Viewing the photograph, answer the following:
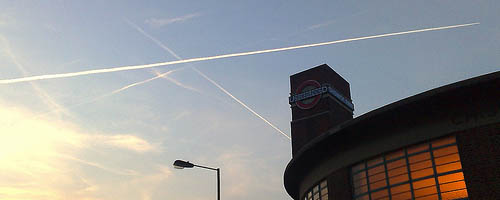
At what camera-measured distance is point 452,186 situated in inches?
882

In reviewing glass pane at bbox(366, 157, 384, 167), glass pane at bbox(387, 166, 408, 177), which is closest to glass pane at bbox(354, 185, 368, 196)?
glass pane at bbox(366, 157, 384, 167)

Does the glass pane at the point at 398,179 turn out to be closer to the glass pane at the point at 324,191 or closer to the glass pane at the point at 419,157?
the glass pane at the point at 419,157

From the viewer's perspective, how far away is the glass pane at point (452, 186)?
22.2m

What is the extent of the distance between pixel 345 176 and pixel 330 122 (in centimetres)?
4095

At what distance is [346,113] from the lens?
7406 centimetres

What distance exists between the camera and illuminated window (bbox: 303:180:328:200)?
30.2 meters

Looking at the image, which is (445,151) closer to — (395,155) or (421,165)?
(421,165)

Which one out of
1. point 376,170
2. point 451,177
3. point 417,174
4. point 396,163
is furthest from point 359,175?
point 451,177

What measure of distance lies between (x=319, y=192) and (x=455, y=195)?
1047 cm

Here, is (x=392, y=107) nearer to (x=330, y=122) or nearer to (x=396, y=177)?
(x=396, y=177)

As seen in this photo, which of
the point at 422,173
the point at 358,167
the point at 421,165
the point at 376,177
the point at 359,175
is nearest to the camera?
the point at 422,173

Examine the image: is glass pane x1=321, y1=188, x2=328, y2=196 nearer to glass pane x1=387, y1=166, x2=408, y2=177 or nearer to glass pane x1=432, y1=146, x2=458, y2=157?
glass pane x1=387, y1=166, x2=408, y2=177

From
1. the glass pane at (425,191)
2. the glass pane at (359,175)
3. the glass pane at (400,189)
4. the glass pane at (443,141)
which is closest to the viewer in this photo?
the glass pane at (443,141)

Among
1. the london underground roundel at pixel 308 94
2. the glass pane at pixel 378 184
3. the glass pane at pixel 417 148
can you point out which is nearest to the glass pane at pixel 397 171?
the glass pane at pixel 378 184
